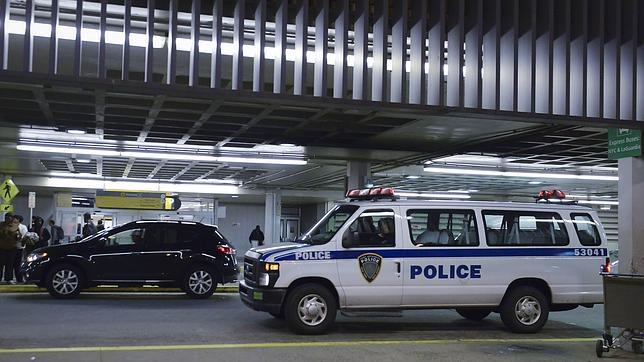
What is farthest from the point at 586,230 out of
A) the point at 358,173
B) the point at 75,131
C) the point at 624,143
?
the point at 75,131

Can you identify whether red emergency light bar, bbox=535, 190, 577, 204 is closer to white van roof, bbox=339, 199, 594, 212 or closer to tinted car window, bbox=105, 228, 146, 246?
white van roof, bbox=339, 199, 594, 212

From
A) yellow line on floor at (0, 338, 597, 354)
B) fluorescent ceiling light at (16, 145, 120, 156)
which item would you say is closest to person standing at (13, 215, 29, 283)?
fluorescent ceiling light at (16, 145, 120, 156)

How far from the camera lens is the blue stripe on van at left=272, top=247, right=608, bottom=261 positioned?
10516mm

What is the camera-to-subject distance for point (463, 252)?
11023mm

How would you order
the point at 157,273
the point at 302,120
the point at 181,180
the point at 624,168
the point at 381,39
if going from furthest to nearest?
the point at 181,180
the point at 157,273
the point at 302,120
the point at 624,168
the point at 381,39

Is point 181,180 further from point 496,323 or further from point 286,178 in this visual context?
point 496,323

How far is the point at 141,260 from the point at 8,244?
12.9 ft

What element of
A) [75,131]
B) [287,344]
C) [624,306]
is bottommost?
[287,344]

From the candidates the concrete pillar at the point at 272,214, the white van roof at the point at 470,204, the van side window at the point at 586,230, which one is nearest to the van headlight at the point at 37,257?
the white van roof at the point at 470,204

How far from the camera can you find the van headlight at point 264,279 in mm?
10298

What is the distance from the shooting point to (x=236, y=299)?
1510 centimetres

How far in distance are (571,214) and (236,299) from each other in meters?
7.41

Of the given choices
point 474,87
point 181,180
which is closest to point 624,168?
point 474,87

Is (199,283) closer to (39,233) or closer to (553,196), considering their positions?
(39,233)
